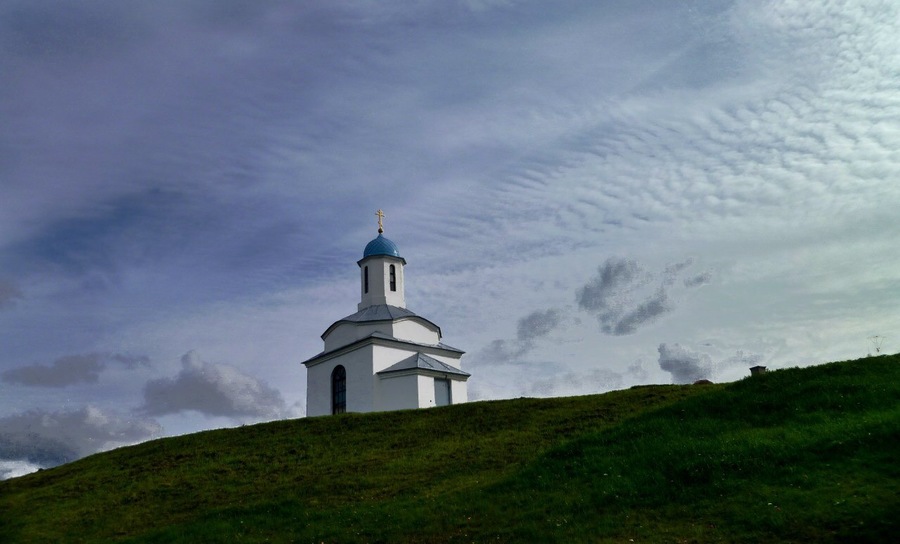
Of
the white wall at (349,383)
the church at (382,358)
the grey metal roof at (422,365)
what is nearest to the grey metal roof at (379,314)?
the church at (382,358)

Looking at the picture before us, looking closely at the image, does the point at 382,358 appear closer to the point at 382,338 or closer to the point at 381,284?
the point at 382,338

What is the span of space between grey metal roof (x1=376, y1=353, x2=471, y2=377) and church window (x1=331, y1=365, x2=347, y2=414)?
260 cm

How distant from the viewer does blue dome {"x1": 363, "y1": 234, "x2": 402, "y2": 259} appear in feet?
126

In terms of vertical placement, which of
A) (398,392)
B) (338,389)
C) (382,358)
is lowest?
(398,392)

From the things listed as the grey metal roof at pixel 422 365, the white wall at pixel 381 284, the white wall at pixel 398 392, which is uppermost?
the white wall at pixel 381 284

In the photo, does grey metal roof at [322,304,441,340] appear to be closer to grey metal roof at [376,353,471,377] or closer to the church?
the church

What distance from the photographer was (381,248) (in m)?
38.4

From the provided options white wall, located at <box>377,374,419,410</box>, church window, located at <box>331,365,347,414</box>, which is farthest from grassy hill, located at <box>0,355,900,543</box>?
church window, located at <box>331,365,347,414</box>

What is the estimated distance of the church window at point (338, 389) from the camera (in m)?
34.3

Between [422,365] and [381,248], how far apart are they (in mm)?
8193

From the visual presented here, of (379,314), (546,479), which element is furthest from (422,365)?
(546,479)

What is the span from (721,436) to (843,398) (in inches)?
132

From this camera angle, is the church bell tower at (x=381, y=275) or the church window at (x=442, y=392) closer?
the church window at (x=442, y=392)

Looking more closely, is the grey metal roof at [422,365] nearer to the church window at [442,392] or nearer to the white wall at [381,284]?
the church window at [442,392]
